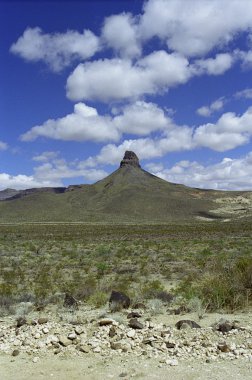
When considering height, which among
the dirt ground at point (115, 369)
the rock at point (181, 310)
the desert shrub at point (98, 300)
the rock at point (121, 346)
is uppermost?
the rock at point (181, 310)

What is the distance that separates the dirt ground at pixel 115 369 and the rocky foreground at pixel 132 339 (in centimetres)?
14

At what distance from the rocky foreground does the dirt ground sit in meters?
0.14

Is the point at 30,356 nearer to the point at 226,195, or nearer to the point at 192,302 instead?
the point at 192,302

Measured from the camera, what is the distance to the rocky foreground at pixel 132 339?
320 inches

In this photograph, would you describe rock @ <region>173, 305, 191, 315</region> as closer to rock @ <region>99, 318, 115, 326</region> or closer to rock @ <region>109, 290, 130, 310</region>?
rock @ <region>109, 290, 130, 310</region>

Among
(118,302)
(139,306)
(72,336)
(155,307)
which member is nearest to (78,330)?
(72,336)

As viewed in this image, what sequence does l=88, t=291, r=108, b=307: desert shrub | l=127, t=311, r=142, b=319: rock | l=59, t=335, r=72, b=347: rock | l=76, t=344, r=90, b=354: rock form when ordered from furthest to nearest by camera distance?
l=88, t=291, r=108, b=307: desert shrub
l=127, t=311, r=142, b=319: rock
l=59, t=335, r=72, b=347: rock
l=76, t=344, r=90, b=354: rock

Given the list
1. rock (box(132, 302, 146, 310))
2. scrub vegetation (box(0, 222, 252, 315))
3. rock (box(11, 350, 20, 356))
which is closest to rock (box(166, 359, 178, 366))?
rock (box(11, 350, 20, 356))

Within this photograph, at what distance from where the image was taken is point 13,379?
7.54 metres

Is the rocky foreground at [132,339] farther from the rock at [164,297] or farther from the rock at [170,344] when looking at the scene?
the rock at [164,297]

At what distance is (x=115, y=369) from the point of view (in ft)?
25.5

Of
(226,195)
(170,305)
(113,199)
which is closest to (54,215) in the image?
(113,199)

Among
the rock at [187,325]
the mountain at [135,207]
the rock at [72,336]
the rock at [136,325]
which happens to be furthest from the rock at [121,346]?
the mountain at [135,207]

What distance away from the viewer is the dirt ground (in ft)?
24.2
